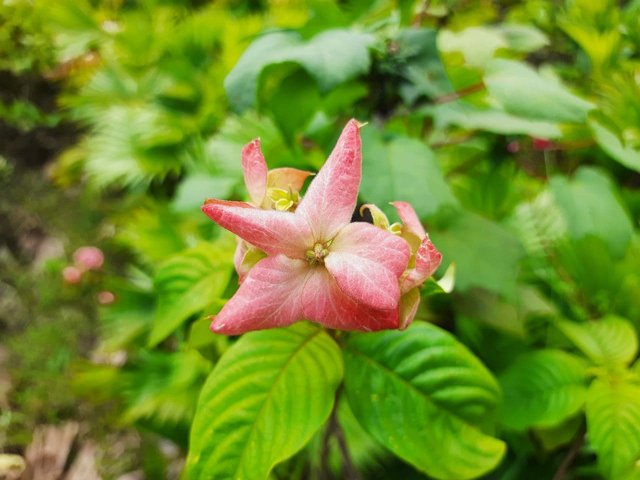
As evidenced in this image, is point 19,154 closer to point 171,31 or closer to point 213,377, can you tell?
point 171,31

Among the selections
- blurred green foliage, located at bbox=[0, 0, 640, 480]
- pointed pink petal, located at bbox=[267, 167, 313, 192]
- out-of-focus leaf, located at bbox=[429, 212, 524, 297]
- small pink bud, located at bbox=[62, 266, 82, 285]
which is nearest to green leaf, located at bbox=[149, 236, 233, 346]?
blurred green foliage, located at bbox=[0, 0, 640, 480]

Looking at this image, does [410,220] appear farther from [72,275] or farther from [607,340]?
[72,275]

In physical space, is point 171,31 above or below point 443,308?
above

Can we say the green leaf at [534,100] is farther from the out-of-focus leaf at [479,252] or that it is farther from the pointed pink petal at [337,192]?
the pointed pink petal at [337,192]

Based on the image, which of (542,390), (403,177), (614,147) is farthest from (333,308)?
(614,147)

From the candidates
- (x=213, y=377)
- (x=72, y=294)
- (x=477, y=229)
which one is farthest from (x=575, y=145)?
(x=72, y=294)

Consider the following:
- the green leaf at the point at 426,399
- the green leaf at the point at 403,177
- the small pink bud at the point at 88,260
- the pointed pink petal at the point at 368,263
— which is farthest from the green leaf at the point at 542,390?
the small pink bud at the point at 88,260
